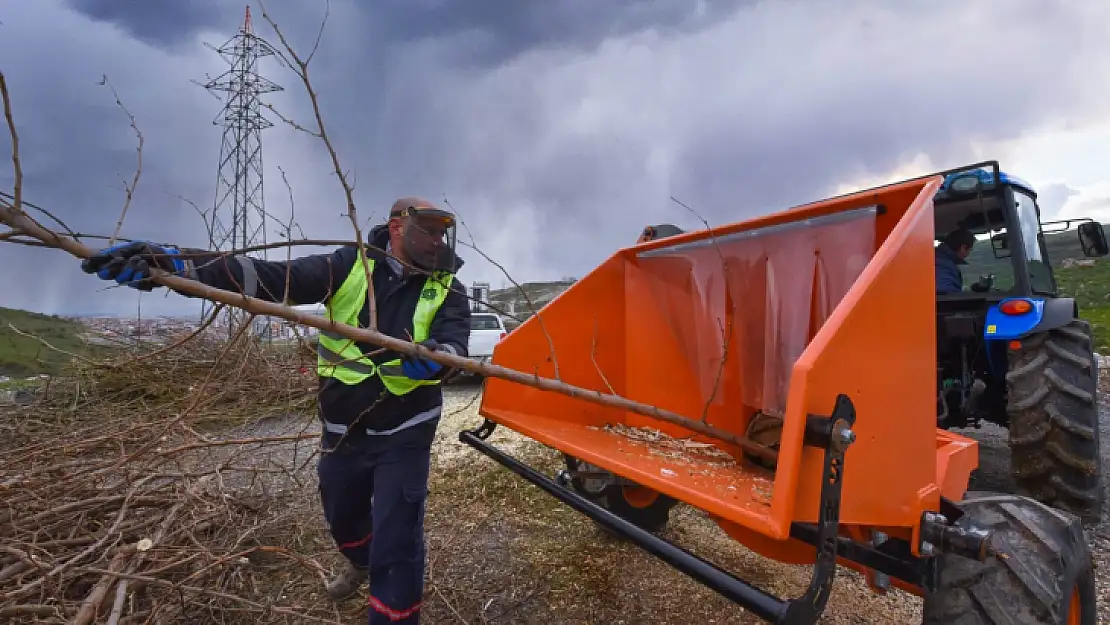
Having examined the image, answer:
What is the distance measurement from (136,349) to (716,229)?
5273 millimetres

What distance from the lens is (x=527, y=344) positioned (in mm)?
2693

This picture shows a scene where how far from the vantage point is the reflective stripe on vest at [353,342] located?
2.23 meters

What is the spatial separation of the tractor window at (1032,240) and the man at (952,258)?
31cm

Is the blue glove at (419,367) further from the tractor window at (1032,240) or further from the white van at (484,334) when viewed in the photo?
the white van at (484,334)

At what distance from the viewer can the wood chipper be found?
1397 mm

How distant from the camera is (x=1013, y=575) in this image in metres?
1.50

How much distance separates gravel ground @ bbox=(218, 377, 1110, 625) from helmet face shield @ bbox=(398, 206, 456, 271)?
0.63 metres

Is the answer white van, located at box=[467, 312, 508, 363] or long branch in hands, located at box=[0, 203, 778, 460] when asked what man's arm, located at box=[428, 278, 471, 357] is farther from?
white van, located at box=[467, 312, 508, 363]

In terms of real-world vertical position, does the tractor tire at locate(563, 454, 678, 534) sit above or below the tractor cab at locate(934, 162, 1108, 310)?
below

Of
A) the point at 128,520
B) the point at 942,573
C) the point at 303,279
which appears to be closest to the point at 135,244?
the point at 303,279

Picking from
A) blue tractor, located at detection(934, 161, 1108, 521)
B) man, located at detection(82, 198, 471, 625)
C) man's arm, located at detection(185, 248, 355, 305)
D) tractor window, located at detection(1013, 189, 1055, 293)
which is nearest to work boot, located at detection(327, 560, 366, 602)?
man, located at detection(82, 198, 471, 625)

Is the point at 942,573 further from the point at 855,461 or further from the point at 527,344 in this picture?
the point at 527,344

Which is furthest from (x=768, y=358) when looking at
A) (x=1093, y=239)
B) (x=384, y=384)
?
(x=1093, y=239)

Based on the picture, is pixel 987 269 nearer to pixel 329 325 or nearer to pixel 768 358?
pixel 768 358
